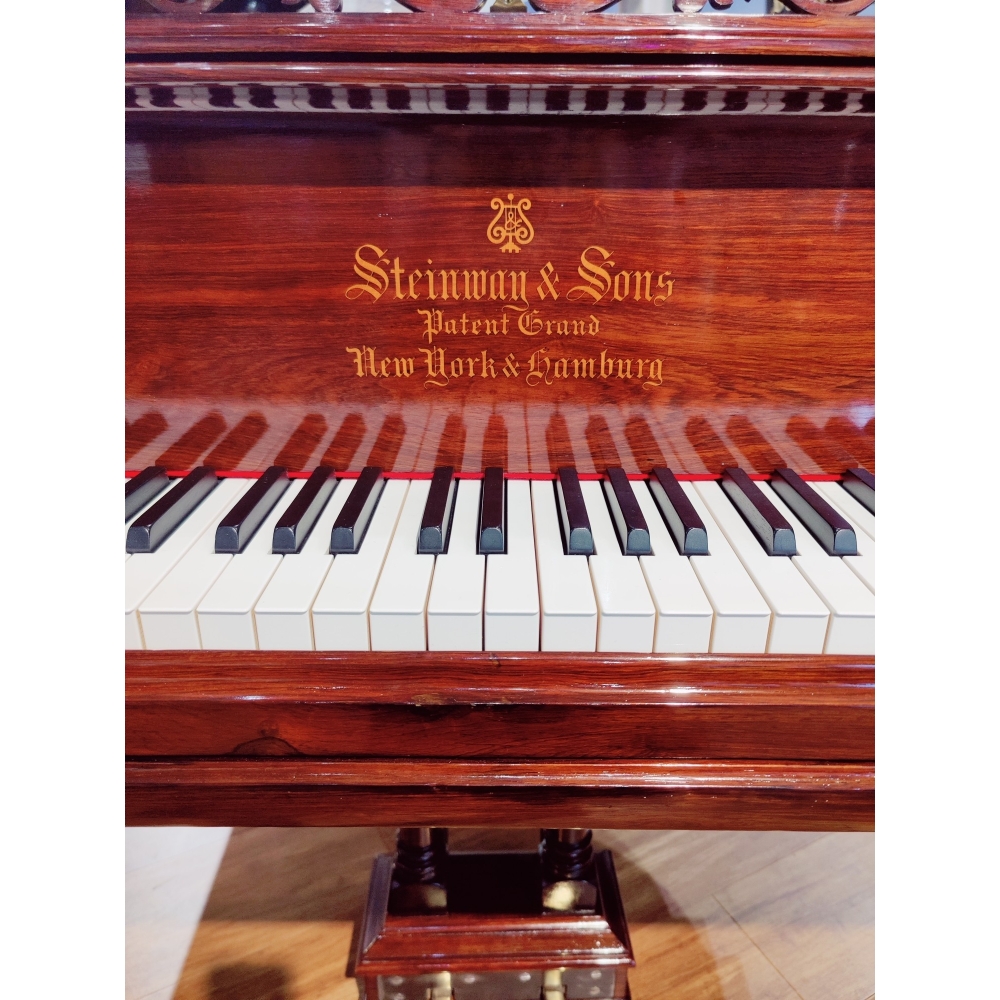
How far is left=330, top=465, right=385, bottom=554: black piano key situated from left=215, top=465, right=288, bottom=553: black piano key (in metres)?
0.10

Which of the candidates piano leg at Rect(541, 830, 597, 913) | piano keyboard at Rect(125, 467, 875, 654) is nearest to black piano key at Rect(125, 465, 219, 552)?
piano keyboard at Rect(125, 467, 875, 654)

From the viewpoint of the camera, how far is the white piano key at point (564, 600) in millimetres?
775

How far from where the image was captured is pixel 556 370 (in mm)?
1056

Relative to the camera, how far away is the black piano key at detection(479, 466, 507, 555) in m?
0.87

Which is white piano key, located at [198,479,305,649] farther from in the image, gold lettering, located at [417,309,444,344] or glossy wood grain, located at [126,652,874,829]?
gold lettering, located at [417,309,444,344]

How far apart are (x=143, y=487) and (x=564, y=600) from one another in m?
0.62

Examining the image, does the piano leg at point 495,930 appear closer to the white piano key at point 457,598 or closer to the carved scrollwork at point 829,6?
the white piano key at point 457,598

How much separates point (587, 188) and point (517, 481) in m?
0.41

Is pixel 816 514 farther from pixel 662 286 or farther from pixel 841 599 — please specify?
pixel 662 286

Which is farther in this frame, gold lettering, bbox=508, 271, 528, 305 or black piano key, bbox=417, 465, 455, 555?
gold lettering, bbox=508, 271, 528, 305

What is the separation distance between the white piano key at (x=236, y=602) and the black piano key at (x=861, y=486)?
768 millimetres

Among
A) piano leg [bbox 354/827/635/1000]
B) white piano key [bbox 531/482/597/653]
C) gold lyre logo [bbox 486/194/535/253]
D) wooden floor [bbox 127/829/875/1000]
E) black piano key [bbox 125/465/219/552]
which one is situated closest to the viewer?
white piano key [bbox 531/482/597/653]

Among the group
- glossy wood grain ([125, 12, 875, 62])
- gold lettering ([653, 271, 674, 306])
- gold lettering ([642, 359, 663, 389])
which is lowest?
gold lettering ([642, 359, 663, 389])
